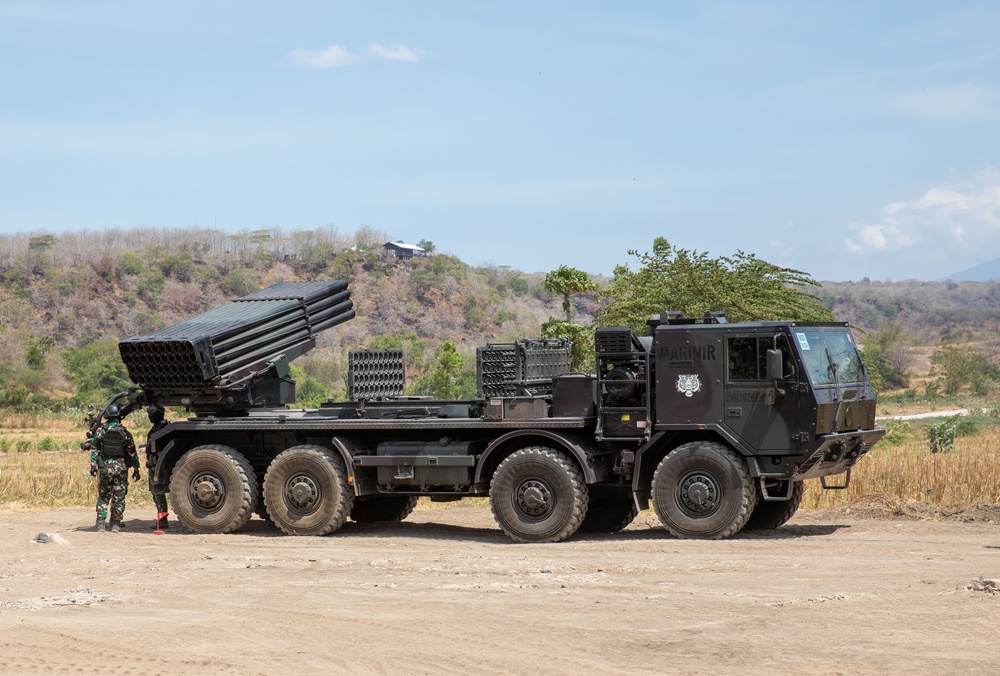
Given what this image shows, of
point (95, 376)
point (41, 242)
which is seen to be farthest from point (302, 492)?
point (41, 242)

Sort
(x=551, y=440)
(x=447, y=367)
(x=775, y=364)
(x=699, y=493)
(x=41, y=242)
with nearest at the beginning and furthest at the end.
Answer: (x=775, y=364)
(x=699, y=493)
(x=551, y=440)
(x=447, y=367)
(x=41, y=242)

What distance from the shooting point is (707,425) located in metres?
14.8

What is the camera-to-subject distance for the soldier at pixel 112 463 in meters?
17.2

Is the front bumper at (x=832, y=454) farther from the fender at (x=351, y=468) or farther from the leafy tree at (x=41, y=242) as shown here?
the leafy tree at (x=41, y=242)

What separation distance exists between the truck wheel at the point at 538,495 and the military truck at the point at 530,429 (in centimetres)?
2

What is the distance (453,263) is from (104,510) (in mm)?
85929

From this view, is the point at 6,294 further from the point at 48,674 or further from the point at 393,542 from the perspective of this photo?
the point at 48,674

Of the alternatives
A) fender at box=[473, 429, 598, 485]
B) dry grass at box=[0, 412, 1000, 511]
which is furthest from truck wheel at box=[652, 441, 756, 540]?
dry grass at box=[0, 412, 1000, 511]

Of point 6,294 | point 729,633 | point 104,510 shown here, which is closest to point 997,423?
point 104,510

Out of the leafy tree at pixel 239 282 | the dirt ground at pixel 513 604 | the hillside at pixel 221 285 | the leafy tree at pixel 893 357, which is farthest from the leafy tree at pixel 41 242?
the dirt ground at pixel 513 604

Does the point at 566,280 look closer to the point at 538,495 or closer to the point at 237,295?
the point at 538,495

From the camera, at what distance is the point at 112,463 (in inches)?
679

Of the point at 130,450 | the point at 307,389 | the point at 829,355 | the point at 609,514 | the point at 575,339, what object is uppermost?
the point at 575,339

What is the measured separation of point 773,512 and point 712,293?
41.5ft
